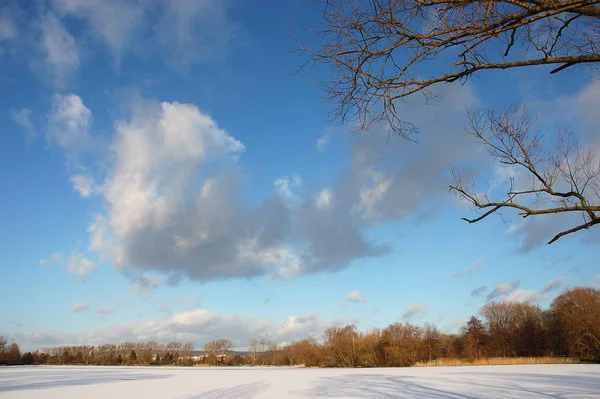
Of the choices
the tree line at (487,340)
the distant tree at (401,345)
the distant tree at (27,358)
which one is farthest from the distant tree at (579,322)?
the distant tree at (27,358)

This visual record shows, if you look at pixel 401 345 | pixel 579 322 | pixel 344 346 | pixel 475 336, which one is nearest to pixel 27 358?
pixel 344 346

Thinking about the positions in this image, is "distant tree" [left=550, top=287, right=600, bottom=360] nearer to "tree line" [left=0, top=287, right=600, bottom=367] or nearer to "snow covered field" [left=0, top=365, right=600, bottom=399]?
"tree line" [left=0, top=287, right=600, bottom=367]

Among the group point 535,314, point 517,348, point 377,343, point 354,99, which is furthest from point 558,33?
point 535,314

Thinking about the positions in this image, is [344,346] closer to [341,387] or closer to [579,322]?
[579,322]

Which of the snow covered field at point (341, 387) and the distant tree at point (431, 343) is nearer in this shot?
the snow covered field at point (341, 387)

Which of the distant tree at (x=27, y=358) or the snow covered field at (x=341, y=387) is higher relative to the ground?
the snow covered field at (x=341, y=387)

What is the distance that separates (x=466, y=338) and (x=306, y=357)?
74.4 ft

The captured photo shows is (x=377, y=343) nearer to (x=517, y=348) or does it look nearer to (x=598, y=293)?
(x=517, y=348)

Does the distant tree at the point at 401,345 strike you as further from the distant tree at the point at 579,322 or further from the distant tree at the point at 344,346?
the distant tree at the point at 579,322

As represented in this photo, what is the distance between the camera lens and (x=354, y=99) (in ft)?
10.7

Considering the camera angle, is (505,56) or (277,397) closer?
(505,56)

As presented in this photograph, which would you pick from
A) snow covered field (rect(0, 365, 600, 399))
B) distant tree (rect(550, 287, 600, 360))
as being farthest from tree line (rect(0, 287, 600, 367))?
snow covered field (rect(0, 365, 600, 399))

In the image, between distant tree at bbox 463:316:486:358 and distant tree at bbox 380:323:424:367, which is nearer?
distant tree at bbox 380:323:424:367

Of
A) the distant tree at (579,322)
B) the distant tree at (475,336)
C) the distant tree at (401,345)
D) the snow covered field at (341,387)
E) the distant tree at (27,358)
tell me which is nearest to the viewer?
the snow covered field at (341,387)
